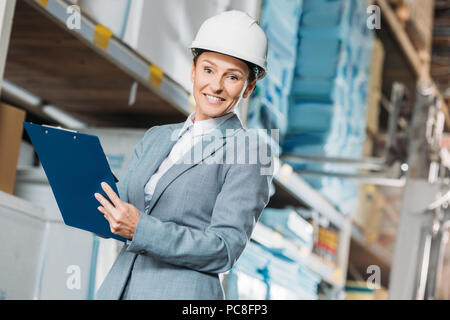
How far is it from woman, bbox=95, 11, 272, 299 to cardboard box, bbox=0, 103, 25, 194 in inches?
34.3

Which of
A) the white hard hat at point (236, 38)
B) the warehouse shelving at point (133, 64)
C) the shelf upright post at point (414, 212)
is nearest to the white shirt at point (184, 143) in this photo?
the white hard hat at point (236, 38)

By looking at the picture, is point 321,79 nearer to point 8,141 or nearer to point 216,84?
point 8,141

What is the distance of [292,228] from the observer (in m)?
4.66

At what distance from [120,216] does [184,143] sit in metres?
0.31

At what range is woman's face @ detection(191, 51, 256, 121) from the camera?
1572 mm

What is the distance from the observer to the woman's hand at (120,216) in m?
1.38

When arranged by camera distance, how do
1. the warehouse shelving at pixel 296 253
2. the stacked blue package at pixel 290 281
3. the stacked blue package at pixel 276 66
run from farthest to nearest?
the stacked blue package at pixel 290 281 → the warehouse shelving at pixel 296 253 → the stacked blue package at pixel 276 66

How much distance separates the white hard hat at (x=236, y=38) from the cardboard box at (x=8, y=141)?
3.33 ft

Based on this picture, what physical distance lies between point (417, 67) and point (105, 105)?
4192mm

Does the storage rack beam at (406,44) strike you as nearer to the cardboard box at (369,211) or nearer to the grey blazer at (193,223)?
the cardboard box at (369,211)

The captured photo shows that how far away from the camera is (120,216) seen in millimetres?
1377

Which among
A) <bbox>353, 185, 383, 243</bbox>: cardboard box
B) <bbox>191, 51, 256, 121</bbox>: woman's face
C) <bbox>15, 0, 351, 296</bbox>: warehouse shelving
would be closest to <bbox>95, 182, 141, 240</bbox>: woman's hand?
<bbox>191, 51, 256, 121</bbox>: woman's face

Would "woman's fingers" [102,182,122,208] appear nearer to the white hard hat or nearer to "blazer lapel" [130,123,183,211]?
"blazer lapel" [130,123,183,211]
